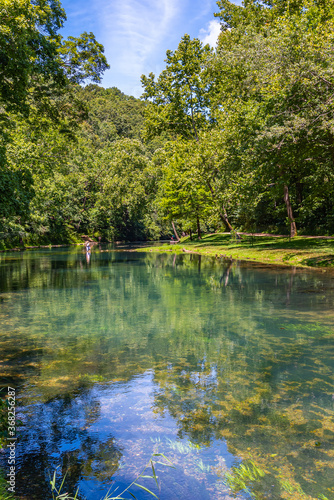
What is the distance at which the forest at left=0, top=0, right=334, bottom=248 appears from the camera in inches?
513

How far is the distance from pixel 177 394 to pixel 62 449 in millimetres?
1819

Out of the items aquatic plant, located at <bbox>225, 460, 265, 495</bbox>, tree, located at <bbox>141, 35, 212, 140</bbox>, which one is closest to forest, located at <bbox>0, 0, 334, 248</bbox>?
tree, located at <bbox>141, 35, 212, 140</bbox>

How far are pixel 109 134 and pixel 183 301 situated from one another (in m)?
97.1

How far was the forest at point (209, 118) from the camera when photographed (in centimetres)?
1304

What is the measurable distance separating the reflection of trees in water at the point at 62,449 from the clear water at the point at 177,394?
0.01m

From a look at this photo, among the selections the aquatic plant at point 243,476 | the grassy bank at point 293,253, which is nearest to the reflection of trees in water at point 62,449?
the aquatic plant at point 243,476

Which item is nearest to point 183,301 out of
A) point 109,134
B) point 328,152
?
point 328,152

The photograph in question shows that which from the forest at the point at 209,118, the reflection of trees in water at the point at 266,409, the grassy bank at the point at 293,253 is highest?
the forest at the point at 209,118

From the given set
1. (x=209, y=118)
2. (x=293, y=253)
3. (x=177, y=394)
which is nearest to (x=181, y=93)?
(x=209, y=118)

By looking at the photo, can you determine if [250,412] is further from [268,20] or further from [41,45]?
[268,20]

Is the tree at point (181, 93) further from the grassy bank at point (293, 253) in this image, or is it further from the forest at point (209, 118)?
the grassy bank at point (293, 253)

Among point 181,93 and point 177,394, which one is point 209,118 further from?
point 177,394

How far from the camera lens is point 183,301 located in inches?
474

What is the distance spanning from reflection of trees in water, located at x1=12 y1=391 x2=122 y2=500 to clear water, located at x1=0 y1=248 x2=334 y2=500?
0.01 metres
